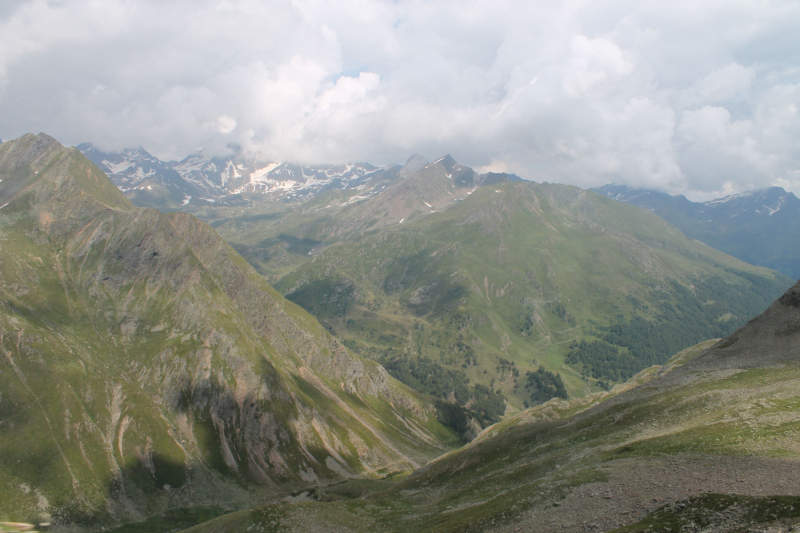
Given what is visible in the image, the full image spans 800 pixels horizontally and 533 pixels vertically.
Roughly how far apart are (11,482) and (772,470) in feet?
628

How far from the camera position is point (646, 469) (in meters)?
49.7

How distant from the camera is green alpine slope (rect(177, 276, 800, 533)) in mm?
37906

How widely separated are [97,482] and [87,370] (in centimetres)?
5317

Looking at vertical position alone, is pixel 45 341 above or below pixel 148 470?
above

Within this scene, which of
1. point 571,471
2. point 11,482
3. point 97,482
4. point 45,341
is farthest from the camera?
point 45,341

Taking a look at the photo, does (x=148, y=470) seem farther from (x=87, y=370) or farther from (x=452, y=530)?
(x=452, y=530)

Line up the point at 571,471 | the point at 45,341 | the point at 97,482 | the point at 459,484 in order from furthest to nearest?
the point at 45,341, the point at 97,482, the point at 459,484, the point at 571,471

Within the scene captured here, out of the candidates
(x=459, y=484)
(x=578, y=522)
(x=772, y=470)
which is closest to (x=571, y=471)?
(x=578, y=522)

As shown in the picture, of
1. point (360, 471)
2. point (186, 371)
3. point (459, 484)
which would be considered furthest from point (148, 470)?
point (459, 484)

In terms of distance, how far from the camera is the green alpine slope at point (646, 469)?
1492 inches

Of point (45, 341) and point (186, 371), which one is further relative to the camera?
point (186, 371)

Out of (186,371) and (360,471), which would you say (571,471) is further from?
(186,371)

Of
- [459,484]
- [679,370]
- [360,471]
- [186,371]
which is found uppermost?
[186,371]

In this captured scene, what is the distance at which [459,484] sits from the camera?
3467 inches
